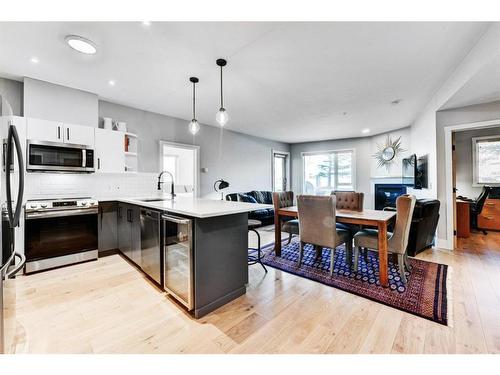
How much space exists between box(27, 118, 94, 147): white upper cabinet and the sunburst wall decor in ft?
22.7

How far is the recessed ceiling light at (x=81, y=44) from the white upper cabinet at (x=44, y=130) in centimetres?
122

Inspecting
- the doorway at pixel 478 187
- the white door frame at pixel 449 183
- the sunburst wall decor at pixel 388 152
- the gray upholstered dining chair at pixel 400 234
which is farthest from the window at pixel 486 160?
the gray upholstered dining chair at pixel 400 234

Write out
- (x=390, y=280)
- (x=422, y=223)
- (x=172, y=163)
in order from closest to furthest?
1. (x=390, y=280)
2. (x=422, y=223)
3. (x=172, y=163)

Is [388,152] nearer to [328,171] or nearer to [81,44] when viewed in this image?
[328,171]

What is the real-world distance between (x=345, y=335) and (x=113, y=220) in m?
3.48

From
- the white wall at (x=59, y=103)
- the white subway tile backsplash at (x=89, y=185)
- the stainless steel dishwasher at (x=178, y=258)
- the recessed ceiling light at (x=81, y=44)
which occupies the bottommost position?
the stainless steel dishwasher at (x=178, y=258)

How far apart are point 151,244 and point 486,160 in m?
6.97

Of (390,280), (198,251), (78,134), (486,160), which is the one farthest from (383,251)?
(486,160)

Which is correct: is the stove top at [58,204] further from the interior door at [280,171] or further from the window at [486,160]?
the window at [486,160]

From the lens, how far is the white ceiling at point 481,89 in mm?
2315

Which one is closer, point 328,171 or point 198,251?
point 198,251

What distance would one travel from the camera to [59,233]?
2.80m
